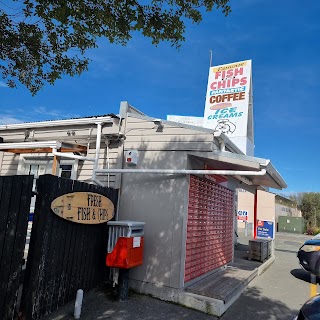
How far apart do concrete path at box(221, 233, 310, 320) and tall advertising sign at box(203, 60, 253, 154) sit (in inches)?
367

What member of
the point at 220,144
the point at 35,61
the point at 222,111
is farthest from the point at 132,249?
the point at 222,111

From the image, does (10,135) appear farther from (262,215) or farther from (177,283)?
(262,215)

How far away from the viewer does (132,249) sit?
581 centimetres

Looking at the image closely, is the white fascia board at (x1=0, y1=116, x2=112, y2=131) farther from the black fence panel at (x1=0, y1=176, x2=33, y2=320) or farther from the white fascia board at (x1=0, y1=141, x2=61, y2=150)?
the black fence panel at (x1=0, y1=176, x2=33, y2=320)

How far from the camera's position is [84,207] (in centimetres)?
548

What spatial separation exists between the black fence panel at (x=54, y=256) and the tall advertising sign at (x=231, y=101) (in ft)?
44.9

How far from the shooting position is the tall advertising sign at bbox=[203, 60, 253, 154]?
60.4 feet

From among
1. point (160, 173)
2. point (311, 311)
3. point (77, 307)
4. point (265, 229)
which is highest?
point (160, 173)

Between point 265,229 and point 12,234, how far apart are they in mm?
11190

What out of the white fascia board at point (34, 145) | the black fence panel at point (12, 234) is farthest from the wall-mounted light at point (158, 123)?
the black fence panel at point (12, 234)

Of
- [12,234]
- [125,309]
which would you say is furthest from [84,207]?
[125,309]

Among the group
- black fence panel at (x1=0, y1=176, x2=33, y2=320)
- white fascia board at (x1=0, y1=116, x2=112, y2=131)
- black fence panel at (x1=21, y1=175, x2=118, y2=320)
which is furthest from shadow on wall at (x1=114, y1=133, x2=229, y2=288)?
black fence panel at (x1=0, y1=176, x2=33, y2=320)

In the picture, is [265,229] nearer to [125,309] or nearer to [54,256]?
[125,309]

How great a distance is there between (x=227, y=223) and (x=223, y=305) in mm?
4467
